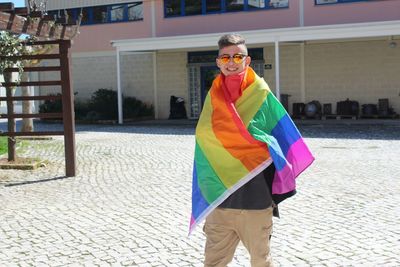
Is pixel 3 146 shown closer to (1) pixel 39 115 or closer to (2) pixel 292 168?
(1) pixel 39 115

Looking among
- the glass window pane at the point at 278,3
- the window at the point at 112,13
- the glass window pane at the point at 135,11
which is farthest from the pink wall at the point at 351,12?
the window at the point at 112,13

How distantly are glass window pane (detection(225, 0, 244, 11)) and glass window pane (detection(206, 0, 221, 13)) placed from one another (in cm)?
34

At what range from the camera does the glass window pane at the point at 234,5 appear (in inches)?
869

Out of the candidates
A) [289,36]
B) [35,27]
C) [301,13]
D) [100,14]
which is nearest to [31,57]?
[35,27]

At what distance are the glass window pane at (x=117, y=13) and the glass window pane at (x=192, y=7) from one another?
3.17 metres

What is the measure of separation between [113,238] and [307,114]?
53.8 ft

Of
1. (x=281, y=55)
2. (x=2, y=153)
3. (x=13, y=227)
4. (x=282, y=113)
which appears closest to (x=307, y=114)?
(x=281, y=55)

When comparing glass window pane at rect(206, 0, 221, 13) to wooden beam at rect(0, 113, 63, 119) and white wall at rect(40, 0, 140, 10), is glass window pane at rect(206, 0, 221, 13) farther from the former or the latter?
wooden beam at rect(0, 113, 63, 119)

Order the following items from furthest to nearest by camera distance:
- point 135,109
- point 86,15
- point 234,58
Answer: point 86,15 → point 135,109 → point 234,58

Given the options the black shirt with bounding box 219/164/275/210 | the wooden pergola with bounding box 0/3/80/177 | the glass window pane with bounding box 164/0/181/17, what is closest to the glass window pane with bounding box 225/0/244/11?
the glass window pane with bounding box 164/0/181/17

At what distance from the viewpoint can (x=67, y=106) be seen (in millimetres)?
9914

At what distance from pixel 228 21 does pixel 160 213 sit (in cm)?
1649

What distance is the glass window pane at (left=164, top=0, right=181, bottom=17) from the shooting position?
23.3 metres

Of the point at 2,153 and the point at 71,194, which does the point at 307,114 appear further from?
the point at 71,194
